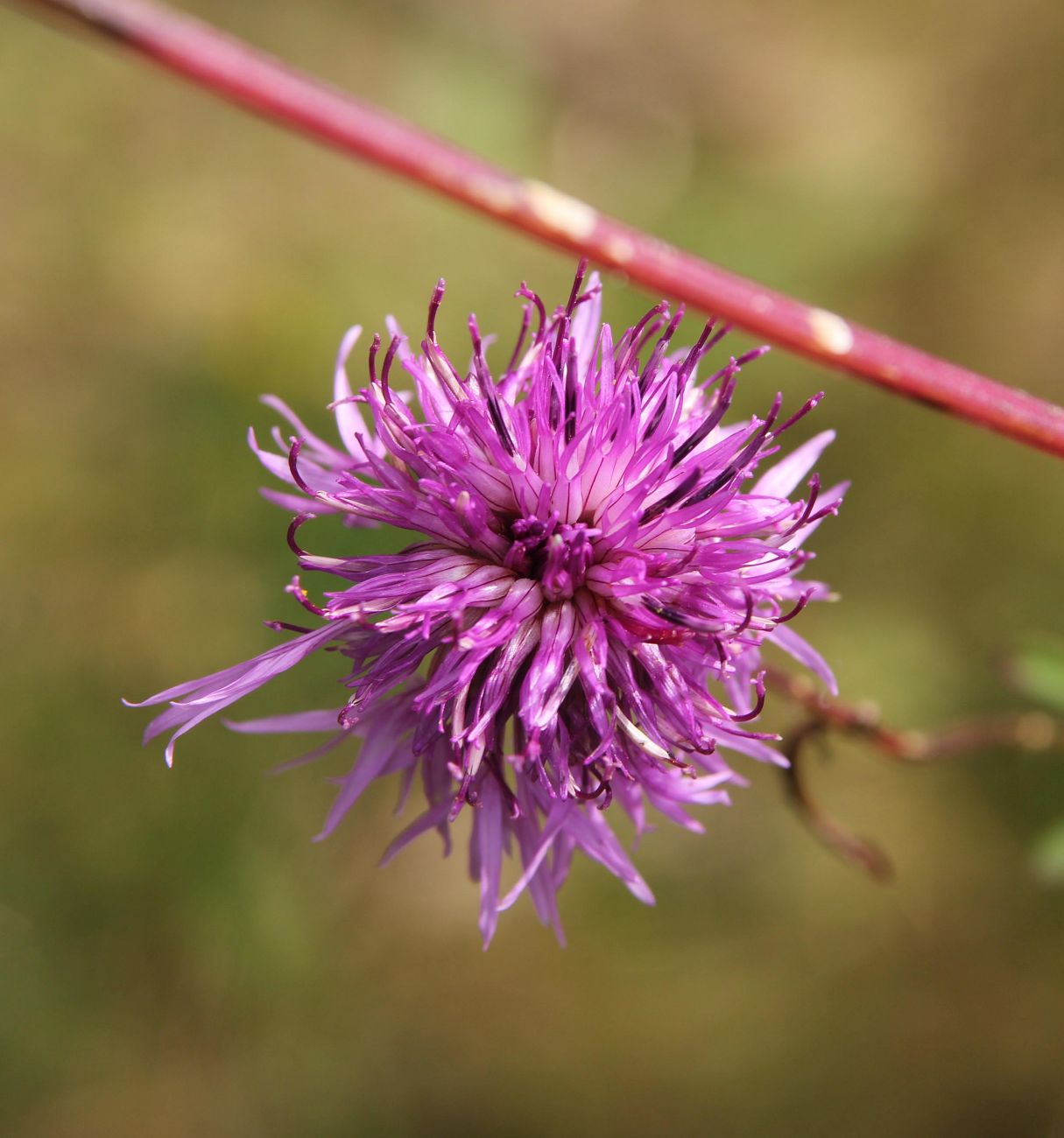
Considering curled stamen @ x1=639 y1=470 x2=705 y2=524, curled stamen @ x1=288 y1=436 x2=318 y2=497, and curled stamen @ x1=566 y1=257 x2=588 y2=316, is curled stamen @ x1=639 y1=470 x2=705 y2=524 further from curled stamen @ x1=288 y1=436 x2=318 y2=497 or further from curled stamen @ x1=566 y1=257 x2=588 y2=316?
curled stamen @ x1=288 y1=436 x2=318 y2=497

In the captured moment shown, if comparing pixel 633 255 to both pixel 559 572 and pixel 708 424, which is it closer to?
pixel 708 424

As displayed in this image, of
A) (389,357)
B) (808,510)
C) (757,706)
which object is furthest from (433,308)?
(757,706)

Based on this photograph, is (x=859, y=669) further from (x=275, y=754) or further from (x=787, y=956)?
(x=275, y=754)

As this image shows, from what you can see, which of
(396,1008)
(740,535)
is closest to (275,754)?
(396,1008)

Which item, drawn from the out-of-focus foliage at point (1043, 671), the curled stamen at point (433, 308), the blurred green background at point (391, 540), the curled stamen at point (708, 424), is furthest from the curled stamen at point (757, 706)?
the blurred green background at point (391, 540)

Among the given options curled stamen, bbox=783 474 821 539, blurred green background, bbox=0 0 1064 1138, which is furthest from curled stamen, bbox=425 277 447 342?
blurred green background, bbox=0 0 1064 1138

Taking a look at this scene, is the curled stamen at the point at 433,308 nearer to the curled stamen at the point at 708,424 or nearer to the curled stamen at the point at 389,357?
the curled stamen at the point at 389,357
